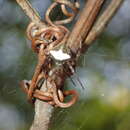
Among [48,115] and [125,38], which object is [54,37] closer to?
[48,115]

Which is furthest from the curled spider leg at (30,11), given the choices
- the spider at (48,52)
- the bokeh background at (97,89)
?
the bokeh background at (97,89)

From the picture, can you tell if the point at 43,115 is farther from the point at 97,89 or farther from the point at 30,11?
the point at 97,89

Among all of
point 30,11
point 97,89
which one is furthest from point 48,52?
point 97,89

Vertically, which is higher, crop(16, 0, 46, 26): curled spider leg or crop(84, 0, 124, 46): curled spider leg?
crop(16, 0, 46, 26): curled spider leg

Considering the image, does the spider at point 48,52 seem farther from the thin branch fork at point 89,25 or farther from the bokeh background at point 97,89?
the bokeh background at point 97,89

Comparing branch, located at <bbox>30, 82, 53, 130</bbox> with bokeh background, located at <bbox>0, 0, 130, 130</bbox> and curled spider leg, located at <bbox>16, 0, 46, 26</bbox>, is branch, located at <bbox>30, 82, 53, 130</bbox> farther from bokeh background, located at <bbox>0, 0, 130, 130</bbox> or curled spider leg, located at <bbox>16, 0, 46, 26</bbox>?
bokeh background, located at <bbox>0, 0, 130, 130</bbox>

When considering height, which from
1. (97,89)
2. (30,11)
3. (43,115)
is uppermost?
(30,11)

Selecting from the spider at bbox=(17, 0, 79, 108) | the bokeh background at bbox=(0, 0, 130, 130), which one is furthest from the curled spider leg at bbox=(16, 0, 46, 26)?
the bokeh background at bbox=(0, 0, 130, 130)

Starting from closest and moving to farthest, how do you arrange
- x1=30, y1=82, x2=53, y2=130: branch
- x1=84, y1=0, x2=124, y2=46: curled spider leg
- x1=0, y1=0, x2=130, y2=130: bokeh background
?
x1=84, y1=0, x2=124, y2=46: curled spider leg
x1=30, y1=82, x2=53, y2=130: branch
x1=0, y1=0, x2=130, y2=130: bokeh background

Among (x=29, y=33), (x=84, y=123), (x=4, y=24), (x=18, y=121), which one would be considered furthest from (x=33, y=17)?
(x=4, y=24)
